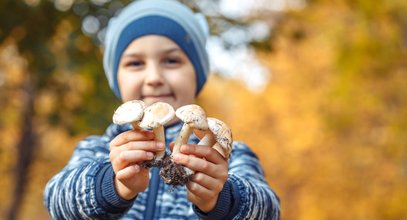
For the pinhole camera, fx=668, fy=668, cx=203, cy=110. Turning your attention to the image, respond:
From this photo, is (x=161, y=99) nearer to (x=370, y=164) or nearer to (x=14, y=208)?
(x=14, y=208)

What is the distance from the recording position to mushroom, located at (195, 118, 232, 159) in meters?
1.46

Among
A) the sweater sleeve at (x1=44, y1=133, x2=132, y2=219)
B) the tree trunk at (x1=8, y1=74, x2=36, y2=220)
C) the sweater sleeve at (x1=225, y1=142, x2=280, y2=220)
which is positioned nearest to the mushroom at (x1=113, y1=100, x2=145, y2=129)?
the sweater sleeve at (x1=44, y1=133, x2=132, y2=219)

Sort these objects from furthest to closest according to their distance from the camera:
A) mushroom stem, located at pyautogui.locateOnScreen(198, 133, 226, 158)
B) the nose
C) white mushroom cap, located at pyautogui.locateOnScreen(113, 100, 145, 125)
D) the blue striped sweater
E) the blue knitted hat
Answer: the blue knitted hat < the nose < the blue striped sweater < mushroom stem, located at pyautogui.locateOnScreen(198, 133, 226, 158) < white mushroom cap, located at pyautogui.locateOnScreen(113, 100, 145, 125)

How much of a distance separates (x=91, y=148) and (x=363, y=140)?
12.1 metres

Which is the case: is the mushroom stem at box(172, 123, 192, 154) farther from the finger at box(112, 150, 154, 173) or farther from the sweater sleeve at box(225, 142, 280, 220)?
the sweater sleeve at box(225, 142, 280, 220)

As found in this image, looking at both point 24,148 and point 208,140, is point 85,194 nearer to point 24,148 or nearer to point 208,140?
point 208,140

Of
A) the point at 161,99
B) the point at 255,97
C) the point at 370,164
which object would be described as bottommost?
the point at 161,99

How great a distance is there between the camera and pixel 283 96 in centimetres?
1591

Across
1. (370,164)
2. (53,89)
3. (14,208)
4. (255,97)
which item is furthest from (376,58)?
(255,97)

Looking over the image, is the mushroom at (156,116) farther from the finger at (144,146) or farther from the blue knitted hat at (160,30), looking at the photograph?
the blue knitted hat at (160,30)

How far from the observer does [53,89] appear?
891 cm

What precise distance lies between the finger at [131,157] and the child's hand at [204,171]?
64mm

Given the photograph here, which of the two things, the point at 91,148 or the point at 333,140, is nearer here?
the point at 91,148

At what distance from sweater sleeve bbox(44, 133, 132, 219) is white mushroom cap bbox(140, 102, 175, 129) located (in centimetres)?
25
